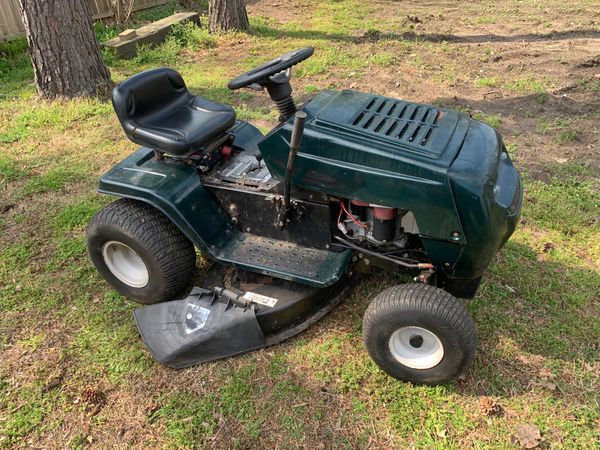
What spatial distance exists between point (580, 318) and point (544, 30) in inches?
268

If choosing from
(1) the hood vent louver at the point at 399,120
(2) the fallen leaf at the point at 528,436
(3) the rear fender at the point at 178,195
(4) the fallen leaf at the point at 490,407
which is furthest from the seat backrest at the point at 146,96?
(2) the fallen leaf at the point at 528,436

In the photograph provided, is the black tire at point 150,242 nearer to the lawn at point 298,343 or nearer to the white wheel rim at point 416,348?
the lawn at point 298,343

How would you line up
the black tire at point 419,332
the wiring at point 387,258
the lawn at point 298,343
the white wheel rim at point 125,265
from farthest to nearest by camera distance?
the white wheel rim at point 125,265 → the wiring at point 387,258 → the lawn at point 298,343 → the black tire at point 419,332

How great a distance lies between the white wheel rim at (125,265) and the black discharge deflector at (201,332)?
1.44 ft

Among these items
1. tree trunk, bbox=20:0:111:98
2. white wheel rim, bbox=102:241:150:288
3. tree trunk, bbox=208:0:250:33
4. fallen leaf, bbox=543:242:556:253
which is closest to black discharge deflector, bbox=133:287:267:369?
white wheel rim, bbox=102:241:150:288

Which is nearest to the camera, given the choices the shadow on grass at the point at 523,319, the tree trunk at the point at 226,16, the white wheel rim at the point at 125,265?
the shadow on grass at the point at 523,319

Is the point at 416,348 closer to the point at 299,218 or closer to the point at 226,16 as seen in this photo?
the point at 299,218

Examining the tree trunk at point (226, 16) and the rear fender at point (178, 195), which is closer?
the rear fender at point (178, 195)

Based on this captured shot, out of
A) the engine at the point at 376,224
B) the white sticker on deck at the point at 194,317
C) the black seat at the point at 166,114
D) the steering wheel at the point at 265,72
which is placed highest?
the steering wheel at the point at 265,72

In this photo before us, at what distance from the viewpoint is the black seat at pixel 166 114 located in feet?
8.92

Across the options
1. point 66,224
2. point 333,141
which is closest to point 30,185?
point 66,224

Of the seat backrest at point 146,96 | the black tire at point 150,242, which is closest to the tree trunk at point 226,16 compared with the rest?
the seat backrest at point 146,96

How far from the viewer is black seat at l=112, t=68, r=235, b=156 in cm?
272

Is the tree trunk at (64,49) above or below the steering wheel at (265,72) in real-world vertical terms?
below
